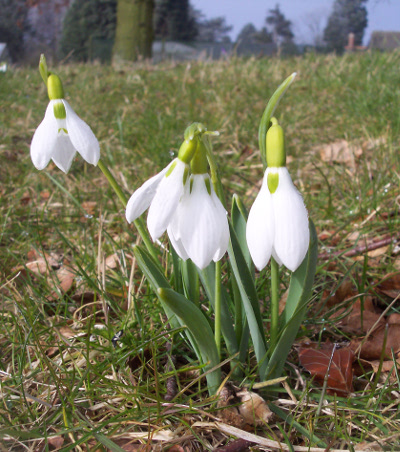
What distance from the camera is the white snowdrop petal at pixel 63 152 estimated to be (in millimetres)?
898

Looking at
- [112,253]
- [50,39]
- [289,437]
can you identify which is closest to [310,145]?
[112,253]

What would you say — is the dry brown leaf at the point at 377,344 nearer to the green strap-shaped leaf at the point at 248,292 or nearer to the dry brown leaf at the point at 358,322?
the dry brown leaf at the point at 358,322

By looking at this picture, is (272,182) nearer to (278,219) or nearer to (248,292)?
(278,219)

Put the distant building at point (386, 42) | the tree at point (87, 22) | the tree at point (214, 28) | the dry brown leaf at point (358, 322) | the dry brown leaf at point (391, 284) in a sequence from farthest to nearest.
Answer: the tree at point (214, 28)
the tree at point (87, 22)
the distant building at point (386, 42)
the dry brown leaf at point (391, 284)
the dry brown leaf at point (358, 322)

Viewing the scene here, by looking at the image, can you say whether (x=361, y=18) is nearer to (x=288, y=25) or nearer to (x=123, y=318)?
(x=288, y=25)

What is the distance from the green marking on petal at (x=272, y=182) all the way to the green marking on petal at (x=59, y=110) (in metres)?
0.43

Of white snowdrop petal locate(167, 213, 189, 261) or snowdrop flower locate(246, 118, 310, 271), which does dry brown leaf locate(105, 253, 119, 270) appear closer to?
white snowdrop petal locate(167, 213, 189, 261)

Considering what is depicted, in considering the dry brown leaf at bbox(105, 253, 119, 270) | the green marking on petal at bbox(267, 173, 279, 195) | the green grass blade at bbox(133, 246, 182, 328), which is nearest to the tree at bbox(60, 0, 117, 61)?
the dry brown leaf at bbox(105, 253, 119, 270)

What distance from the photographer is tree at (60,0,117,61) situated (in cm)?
2825

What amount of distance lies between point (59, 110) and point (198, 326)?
1.61 feet

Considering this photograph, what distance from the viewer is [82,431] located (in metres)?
0.81

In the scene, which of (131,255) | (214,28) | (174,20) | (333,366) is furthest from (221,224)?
(214,28)

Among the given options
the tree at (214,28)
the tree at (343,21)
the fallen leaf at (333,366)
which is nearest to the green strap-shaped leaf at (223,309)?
the fallen leaf at (333,366)

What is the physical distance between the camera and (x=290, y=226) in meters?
0.62
